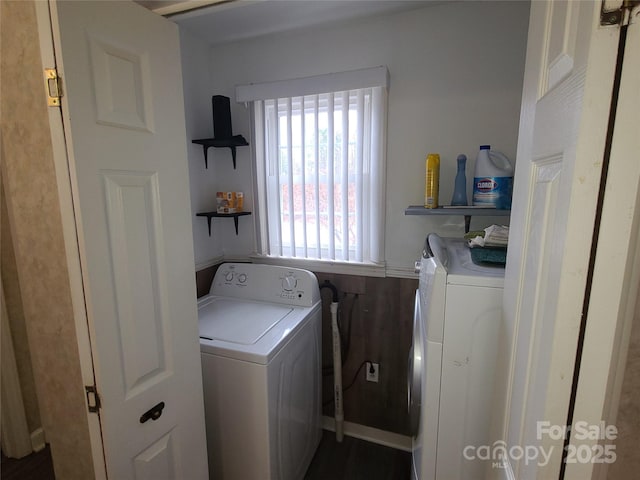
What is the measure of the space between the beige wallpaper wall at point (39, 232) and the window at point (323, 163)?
1303 mm

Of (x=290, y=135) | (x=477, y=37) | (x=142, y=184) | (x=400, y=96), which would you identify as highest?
(x=477, y=37)

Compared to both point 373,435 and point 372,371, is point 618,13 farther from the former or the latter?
point 373,435

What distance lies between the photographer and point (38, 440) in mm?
1916

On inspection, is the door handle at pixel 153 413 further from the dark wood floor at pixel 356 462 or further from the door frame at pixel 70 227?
the dark wood floor at pixel 356 462

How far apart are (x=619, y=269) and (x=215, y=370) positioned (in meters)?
1.48

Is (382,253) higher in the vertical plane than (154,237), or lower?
lower

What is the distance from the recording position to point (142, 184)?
3.04 feet

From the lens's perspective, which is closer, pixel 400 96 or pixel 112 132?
pixel 112 132

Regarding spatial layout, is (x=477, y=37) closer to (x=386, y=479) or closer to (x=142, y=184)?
(x=142, y=184)

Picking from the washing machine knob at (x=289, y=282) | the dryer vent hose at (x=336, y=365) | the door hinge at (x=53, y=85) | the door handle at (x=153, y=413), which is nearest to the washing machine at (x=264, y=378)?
the washing machine knob at (x=289, y=282)

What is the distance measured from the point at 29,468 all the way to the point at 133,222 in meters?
1.97

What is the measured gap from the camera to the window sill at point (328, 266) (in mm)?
1968

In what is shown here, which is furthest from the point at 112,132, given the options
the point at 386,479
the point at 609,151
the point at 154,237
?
the point at 386,479

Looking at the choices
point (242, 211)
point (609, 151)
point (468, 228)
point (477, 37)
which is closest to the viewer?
point (609, 151)
